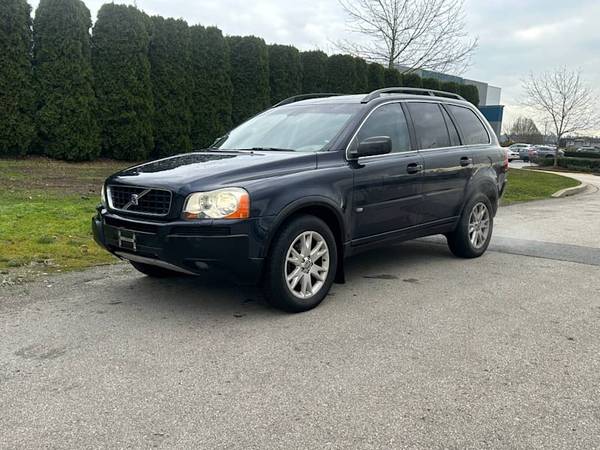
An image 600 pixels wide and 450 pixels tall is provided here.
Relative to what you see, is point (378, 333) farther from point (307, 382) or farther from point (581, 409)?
point (581, 409)

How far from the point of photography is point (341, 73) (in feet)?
63.9

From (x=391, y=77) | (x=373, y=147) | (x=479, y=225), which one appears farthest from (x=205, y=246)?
(x=391, y=77)

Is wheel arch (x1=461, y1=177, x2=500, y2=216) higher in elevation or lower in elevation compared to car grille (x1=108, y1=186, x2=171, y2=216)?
lower

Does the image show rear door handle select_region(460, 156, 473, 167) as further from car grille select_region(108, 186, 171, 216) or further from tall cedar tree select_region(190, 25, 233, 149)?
tall cedar tree select_region(190, 25, 233, 149)

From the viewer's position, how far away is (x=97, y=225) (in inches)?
187

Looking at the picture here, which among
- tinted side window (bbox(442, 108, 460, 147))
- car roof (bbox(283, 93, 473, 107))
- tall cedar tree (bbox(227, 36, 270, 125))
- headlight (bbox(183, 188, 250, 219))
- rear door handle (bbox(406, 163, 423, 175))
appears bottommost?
headlight (bbox(183, 188, 250, 219))

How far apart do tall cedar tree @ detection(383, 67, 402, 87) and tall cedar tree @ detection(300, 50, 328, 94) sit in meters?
3.50

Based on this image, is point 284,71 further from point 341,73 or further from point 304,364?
point 304,364

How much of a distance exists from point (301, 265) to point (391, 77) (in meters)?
18.4

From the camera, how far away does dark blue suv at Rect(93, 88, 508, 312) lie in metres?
4.07

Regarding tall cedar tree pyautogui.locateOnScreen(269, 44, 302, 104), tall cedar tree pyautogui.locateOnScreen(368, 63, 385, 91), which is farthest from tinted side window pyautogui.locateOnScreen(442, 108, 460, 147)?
tall cedar tree pyautogui.locateOnScreen(368, 63, 385, 91)

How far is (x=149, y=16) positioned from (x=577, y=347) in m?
14.5

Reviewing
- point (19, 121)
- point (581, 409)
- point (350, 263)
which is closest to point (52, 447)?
point (581, 409)

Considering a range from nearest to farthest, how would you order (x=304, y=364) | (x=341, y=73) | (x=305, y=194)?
(x=304, y=364) → (x=305, y=194) → (x=341, y=73)
